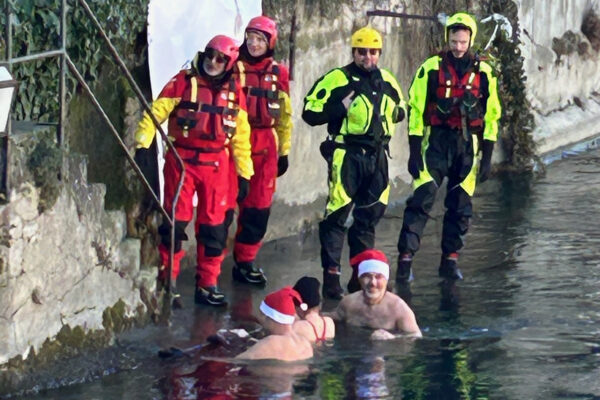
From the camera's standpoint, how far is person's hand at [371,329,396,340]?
10781 millimetres

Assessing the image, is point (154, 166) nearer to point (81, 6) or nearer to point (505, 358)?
point (81, 6)

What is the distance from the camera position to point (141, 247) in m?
11.4

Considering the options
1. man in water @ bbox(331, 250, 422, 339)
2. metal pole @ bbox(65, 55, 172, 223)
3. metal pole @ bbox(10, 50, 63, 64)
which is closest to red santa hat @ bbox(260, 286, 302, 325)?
man in water @ bbox(331, 250, 422, 339)

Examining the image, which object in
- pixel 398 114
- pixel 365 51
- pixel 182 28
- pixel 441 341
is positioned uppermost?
pixel 182 28

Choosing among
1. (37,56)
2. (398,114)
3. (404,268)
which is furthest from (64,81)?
(404,268)

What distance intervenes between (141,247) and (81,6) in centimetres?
199

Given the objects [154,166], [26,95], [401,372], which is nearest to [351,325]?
[401,372]

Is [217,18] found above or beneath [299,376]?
above

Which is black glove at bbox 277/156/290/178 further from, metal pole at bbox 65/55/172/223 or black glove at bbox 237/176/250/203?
metal pole at bbox 65/55/172/223

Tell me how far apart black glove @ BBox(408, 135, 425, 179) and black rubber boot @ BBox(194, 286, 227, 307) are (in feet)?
6.95

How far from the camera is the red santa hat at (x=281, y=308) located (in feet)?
33.5

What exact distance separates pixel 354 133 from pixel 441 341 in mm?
1924

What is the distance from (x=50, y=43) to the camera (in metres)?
10.4

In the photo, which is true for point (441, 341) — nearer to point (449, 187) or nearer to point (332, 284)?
point (332, 284)
